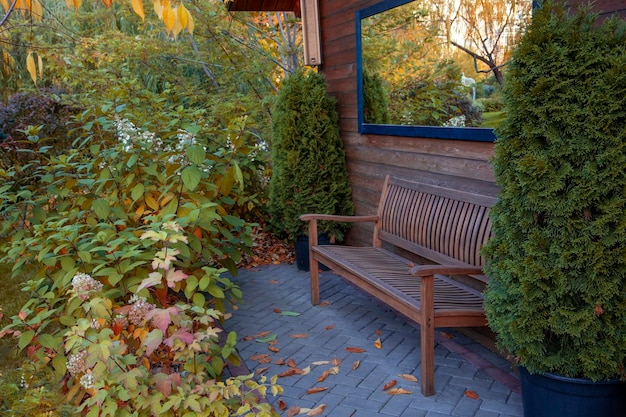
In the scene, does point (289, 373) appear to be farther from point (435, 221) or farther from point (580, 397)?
point (580, 397)

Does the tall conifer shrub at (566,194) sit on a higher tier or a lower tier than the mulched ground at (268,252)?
higher

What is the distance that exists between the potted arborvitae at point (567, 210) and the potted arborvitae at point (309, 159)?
3.35m

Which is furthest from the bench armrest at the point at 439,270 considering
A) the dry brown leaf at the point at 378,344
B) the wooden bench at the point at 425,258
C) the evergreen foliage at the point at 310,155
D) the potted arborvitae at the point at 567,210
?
the evergreen foliage at the point at 310,155

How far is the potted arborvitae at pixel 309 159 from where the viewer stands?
19.8 feet

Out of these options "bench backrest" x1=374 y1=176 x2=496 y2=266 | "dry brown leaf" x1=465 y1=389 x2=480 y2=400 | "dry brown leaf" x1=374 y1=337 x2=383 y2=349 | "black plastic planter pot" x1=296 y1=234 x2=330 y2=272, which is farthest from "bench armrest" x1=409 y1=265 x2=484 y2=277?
"black plastic planter pot" x1=296 y1=234 x2=330 y2=272

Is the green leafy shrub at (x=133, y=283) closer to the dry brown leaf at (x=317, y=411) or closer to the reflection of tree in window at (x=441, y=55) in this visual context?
the dry brown leaf at (x=317, y=411)

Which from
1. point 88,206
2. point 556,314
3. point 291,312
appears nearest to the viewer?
point 556,314

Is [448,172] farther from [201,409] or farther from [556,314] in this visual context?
[201,409]

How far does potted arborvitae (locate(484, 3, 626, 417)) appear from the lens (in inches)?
97.7

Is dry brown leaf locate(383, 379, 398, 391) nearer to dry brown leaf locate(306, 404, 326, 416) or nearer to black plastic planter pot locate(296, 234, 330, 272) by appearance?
dry brown leaf locate(306, 404, 326, 416)

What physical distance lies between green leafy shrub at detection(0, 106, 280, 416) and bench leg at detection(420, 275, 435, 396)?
1073mm

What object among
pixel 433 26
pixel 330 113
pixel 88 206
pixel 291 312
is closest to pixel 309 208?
pixel 330 113

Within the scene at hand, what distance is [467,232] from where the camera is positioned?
13.1 ft

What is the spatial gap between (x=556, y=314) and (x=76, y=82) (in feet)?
30.4
